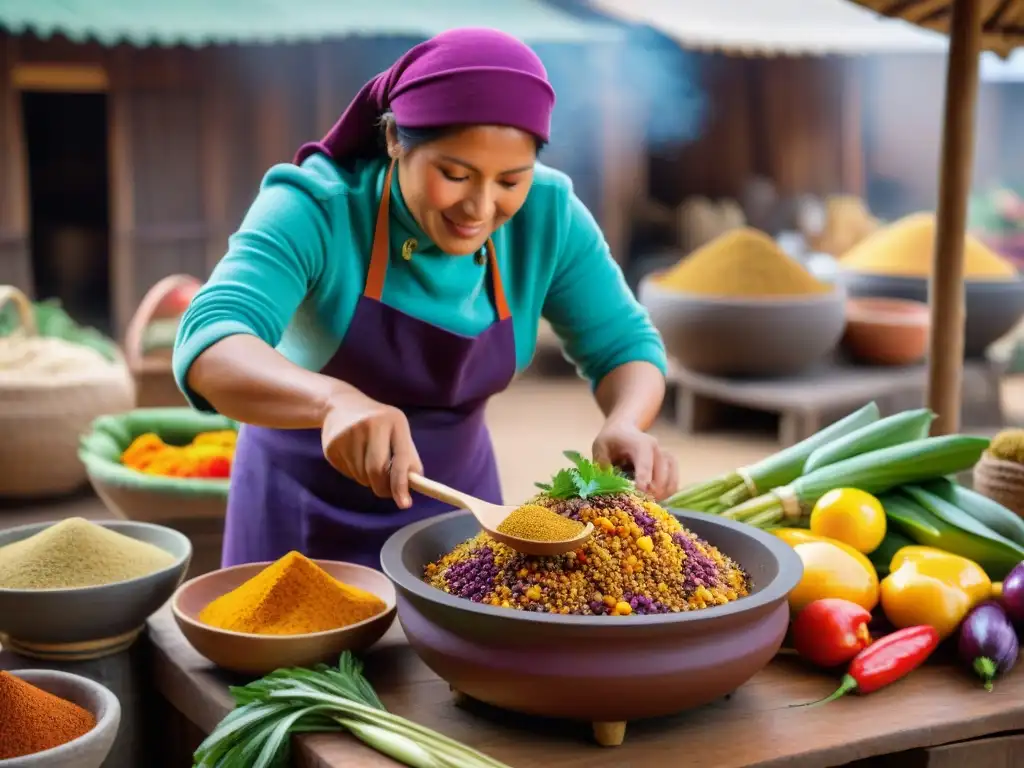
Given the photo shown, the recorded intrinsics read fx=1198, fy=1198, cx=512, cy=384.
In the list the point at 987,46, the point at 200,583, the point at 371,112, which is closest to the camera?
the point at 200,583

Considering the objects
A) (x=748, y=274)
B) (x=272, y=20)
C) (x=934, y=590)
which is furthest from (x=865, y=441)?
(x=272, y=20)

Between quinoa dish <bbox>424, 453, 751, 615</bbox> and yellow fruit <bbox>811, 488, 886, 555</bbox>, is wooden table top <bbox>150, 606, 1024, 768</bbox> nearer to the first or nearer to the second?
quinoa dish <bbox>424, 453, 751, 615</bbox>

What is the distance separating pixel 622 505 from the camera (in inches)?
62.3

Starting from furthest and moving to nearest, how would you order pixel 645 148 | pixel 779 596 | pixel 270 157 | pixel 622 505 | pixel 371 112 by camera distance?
pixel 645 148
pixel 270 157
pixel 371 112
pixel 622 505
pixel 779 596

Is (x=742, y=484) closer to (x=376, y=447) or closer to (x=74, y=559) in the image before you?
(x=376, y=447)

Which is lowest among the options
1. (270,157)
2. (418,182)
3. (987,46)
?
(270,157)

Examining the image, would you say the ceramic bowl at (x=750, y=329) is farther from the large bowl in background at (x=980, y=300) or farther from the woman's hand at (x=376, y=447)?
the woman's hand at (x=376, y=447)

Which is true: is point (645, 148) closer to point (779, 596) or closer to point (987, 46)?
point (987, 46)

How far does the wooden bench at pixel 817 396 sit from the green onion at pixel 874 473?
119 inches

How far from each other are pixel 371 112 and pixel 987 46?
2108 millimetres

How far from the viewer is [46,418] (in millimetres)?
4719

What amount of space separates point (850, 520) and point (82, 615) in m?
1.15

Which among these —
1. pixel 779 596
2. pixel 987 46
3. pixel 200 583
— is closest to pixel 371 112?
pixel 200 583

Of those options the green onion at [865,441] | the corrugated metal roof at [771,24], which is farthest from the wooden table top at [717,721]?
the corrugated metal roof at [771,24]
